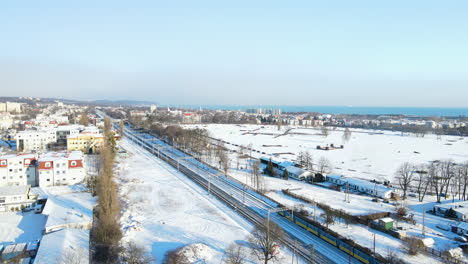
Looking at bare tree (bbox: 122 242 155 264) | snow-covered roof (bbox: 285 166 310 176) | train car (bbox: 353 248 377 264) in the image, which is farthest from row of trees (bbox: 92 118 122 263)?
snow-covered roof (bbox: 285 166 310 176)

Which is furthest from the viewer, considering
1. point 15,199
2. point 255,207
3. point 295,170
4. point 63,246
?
point 295,170

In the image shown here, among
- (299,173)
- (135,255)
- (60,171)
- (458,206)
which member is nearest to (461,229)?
(458,206)

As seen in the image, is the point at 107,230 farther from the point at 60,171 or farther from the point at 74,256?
the point at 60,171

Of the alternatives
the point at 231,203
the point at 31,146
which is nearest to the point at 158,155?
the point at 31,146

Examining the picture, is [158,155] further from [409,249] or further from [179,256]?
[409,249]

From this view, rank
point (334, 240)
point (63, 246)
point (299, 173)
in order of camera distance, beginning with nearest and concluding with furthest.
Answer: point (63, 246) < point (334, 240) < point (299, 173)

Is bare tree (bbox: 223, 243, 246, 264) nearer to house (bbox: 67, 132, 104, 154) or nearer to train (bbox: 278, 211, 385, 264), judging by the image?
train (bbox: 278, 211, 385, 264)
